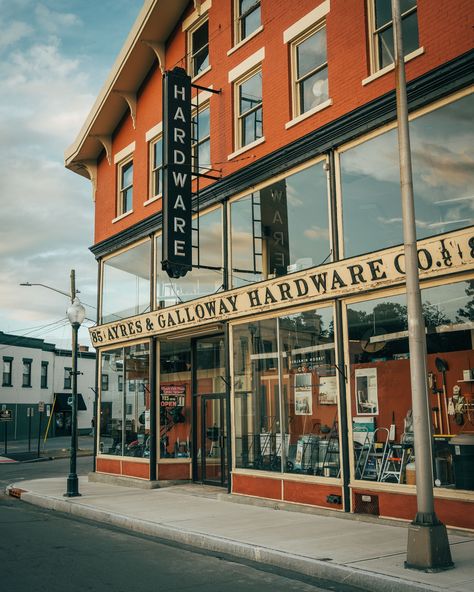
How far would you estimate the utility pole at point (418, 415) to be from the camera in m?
7.85

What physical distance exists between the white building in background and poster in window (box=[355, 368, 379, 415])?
39.0 meters

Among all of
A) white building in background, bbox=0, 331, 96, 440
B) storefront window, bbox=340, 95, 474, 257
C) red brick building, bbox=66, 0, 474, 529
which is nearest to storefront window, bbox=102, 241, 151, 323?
red brick building, bbox=66, 0, 474, 529

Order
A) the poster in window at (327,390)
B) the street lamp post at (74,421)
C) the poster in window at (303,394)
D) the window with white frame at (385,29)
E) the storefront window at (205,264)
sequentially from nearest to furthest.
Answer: the window with white frame at (385,29), the poster in window at (327,390), the poster in window at (303,394), the street lamp post at (74,421), the storefront window at (205,264)

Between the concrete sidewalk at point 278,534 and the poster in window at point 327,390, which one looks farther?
the poster in window at point 327,390

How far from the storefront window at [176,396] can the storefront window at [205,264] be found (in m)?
1.78

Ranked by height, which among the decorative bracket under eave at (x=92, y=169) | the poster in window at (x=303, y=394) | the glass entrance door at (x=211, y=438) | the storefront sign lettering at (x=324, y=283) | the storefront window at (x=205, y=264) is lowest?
the glass entrance door at (x=211, y=438)

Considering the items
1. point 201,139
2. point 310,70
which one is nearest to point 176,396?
point 201,139

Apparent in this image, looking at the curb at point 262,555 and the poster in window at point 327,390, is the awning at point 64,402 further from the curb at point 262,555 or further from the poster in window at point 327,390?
the poster in window at point 327,390

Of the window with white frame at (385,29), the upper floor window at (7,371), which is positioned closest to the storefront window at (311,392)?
the window with white frame at (385,29)

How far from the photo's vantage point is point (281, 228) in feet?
47.9

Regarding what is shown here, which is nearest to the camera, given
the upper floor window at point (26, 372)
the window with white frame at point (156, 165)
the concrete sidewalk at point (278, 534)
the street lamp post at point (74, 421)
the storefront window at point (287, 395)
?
the concrete sidewalk at point (278, 534)

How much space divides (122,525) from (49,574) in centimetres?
428

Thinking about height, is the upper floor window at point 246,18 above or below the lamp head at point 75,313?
above

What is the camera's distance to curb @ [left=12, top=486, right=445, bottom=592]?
294 inches
